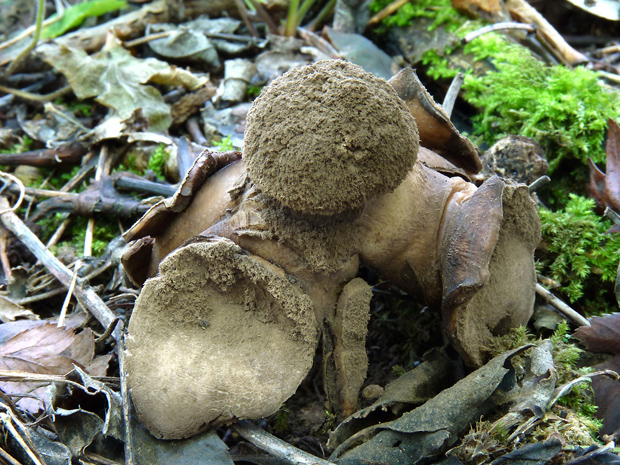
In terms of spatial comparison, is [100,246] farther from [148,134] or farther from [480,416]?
[480,416]

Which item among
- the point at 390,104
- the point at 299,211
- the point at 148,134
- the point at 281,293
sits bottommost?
the point at 148,134

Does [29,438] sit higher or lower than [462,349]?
lower

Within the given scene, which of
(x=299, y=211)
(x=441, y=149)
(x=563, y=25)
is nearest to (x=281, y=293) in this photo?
(x=299, y=211)

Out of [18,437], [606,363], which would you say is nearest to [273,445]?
[18,437]

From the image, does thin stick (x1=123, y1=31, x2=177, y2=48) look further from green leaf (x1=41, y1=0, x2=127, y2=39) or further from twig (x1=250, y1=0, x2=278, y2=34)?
twig (x1=250, y1=0, x2=278, y2=34)

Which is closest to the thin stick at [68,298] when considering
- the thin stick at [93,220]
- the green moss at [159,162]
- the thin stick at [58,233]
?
the thin stick at [93,220]

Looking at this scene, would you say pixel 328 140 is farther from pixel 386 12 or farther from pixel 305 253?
pixel 386 12

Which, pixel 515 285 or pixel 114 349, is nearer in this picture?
pixel 515 285
